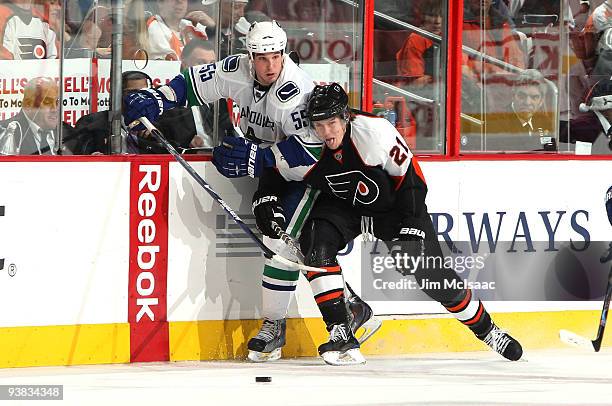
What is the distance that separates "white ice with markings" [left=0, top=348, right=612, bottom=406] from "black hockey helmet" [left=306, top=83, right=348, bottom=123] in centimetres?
106

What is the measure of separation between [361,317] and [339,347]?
1.06ft

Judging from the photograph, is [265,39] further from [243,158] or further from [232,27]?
[243,158]

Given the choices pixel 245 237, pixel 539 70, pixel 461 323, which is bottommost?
pixel 461 323

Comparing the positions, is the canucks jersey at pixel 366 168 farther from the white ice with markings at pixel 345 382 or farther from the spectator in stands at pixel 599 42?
the spectator in stands at pixel 599 42

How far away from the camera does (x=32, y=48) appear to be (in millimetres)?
5480

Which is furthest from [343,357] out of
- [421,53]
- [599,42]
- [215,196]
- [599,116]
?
[599,42]

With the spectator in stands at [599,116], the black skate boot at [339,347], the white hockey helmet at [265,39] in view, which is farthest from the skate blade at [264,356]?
the spectator in stands at [599,116]

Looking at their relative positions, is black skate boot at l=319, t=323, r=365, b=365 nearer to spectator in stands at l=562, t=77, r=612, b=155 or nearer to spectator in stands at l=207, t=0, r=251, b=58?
spectator in stands at l=207, t=0, r=251, b=58

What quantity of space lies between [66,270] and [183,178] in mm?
645

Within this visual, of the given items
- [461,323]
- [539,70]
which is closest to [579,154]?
[539,70]

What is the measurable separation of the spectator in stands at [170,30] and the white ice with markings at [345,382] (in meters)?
1.36

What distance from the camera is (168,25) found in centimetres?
568

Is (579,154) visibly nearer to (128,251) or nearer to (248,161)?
(248,161)

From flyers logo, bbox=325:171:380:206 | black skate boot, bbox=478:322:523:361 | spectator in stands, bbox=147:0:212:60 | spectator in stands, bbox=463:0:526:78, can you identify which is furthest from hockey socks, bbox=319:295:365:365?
spectator in stands, bbox=463:0:526:78
